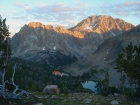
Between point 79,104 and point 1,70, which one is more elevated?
point 1,70

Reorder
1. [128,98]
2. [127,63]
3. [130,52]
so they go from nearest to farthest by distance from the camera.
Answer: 1. [128,98]
2. [127,63]
3. [130,52]

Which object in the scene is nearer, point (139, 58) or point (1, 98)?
point (1, 98)

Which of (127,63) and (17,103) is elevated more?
(127,63)

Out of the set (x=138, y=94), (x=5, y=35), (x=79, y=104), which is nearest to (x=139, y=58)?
(x=138, y=94)

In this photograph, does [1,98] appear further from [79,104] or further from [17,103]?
[79,104]

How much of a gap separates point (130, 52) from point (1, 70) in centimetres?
2991

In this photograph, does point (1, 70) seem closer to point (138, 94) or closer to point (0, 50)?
point (0, 50)

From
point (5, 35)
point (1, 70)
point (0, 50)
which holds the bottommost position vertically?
point (1, 70)

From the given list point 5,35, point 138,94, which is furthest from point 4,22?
point 138,94

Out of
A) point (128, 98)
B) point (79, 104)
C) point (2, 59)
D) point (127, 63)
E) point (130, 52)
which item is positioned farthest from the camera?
point (130, 52)

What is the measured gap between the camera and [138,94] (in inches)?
1192

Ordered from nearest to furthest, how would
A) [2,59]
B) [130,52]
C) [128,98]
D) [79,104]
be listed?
[79,104]
[2,59]
[128,98]
[130,52]

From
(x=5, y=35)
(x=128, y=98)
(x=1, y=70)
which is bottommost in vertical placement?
(x=128, y=98)

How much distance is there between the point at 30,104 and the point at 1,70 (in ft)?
18.8
